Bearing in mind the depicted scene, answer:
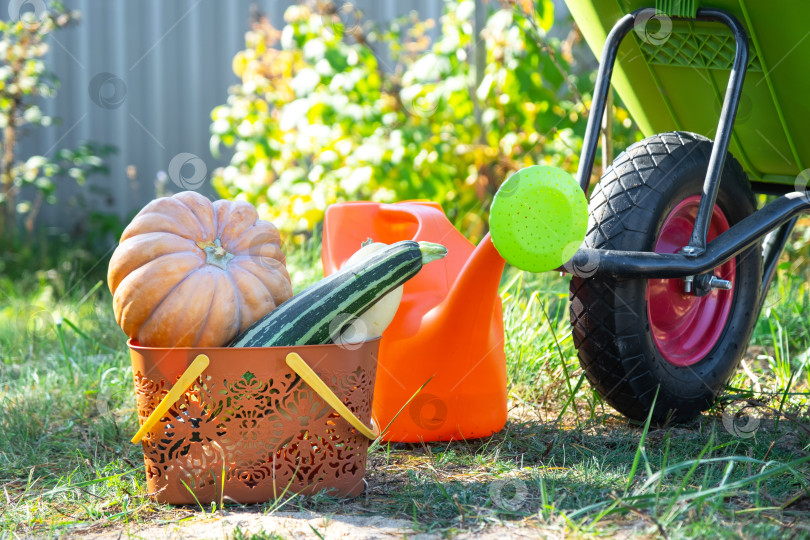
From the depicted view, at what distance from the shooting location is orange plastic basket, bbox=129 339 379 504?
4.10 feet

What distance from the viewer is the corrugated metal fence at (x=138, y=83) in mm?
4895

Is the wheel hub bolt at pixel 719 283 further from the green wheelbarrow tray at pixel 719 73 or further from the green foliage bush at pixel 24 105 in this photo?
the green foliage bush at pixel 24 105

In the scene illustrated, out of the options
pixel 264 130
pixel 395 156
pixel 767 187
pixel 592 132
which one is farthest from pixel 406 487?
pixel 264 130

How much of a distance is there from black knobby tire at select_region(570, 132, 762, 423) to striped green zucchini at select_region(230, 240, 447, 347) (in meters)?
0.40

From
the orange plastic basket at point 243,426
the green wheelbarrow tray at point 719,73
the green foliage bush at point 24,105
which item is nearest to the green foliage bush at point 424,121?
the green foliage bush at point 24,105

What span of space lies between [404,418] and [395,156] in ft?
5.96

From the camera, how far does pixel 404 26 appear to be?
15.6 feet

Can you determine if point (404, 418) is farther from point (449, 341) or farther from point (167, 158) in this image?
point (167, 158)

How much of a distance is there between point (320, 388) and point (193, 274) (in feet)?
1.00

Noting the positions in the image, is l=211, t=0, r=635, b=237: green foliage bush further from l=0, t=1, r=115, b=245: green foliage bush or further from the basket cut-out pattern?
the basket cut-out pattern

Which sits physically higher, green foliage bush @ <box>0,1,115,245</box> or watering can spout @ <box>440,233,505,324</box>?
green foliage bush @ <box>0,1,115,245</box>

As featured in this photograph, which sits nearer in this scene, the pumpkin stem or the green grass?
the green grass

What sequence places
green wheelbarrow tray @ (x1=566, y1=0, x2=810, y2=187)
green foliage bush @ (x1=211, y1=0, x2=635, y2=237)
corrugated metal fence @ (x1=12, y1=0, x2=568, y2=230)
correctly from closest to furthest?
green wheelbarrow tray @ (x1=566, y1=0, x2=810, y2=187) → green foliage bush @ (x1=211, y1=0, x2=635, y2=237) → corrugated metal fence @ (x1=12, y1=0, x2=568, y2=230)

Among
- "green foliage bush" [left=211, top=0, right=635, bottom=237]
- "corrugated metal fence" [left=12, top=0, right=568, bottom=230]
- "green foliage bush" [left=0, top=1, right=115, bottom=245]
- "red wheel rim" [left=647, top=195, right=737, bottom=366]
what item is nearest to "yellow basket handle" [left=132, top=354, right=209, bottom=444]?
"red wheel rim" [left=647, top=195, right=737, bottom=366]
